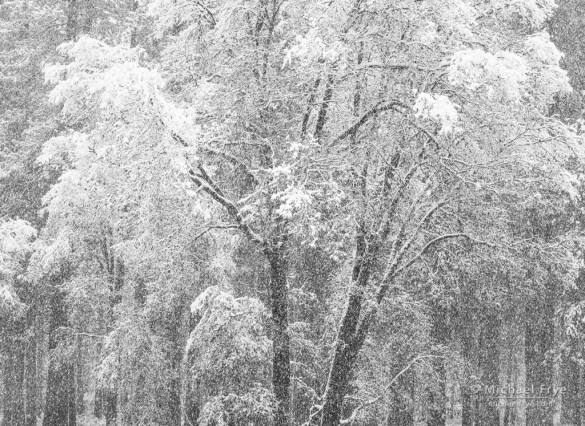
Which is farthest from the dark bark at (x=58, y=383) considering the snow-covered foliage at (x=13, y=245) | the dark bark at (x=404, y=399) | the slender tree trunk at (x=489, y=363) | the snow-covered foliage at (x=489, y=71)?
the snow-covered foliage at (x=489, y=71)

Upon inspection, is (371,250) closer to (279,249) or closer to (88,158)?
(279,249)

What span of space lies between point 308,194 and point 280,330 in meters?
2.90

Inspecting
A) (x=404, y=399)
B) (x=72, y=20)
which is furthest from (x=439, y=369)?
(x=72, y=20)

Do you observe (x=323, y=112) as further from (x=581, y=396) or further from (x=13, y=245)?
(x=581, y=396)

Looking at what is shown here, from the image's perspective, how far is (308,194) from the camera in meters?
10.2

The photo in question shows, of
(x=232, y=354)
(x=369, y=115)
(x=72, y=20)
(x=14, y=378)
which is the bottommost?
(x=14, y=378)

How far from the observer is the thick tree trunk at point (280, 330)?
464 inches

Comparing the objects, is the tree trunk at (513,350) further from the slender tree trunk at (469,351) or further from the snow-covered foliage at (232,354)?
the snow-covered foliage at (232,354)

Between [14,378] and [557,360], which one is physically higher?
[557,360]

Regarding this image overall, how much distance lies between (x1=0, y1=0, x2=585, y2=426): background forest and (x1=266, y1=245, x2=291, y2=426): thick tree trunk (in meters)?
0.05

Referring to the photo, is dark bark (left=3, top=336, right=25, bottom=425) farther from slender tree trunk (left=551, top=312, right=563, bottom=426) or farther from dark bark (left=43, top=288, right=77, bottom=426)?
slender tree trunk (left=551, top=312, right=563, bottom=426)

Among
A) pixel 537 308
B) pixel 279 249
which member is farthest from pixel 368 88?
pixel 537 308

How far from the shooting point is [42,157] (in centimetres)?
1684

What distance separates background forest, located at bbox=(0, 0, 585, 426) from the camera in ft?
34.4
